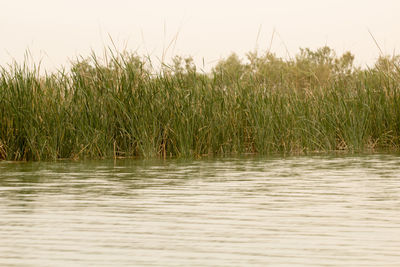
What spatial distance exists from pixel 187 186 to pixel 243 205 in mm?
1401

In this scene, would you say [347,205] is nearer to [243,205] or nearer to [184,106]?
[243,205]

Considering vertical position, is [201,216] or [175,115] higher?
[175,115]

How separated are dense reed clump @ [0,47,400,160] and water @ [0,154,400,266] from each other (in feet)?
5.40

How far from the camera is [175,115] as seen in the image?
423 inches

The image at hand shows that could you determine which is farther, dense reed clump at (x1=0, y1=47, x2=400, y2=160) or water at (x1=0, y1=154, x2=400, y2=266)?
dense reed clump at (x1=0, y1=47, x2=400, y2=160)

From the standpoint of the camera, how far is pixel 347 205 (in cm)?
561

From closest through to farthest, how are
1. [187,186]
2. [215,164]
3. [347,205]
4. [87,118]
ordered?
[347,205], [187,186], [215,164], [87,118]

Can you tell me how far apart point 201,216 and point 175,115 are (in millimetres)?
5757

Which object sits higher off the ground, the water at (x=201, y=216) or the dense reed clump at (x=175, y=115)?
the dense reed clump at (x=175, y=115)

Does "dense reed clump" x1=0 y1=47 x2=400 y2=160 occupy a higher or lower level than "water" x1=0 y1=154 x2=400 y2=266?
higher

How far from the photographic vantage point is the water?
12.3 feet

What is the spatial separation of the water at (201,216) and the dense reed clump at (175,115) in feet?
5.40

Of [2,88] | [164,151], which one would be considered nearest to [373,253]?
[164,151]

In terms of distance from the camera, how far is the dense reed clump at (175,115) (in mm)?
10453
